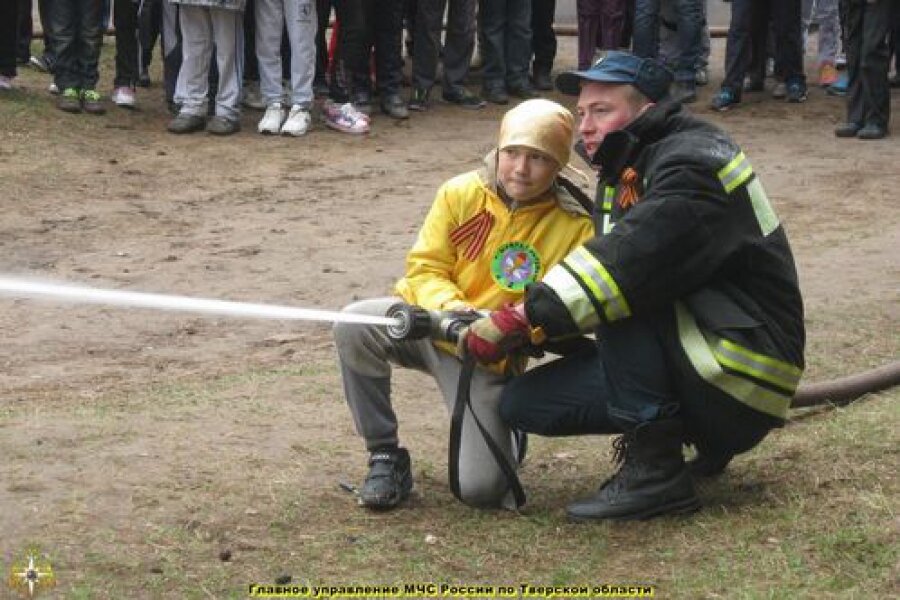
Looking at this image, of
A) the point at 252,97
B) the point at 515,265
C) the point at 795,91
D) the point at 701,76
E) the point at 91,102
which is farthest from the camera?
the point at 701,76

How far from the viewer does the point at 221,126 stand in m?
12.0

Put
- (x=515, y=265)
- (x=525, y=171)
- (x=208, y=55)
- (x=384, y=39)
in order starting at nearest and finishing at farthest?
(x=525, y=171) < (x=515, y=265) < (x=208, y=55) < (x=384, y=39)

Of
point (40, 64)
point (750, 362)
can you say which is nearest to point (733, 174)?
point (750, 362)

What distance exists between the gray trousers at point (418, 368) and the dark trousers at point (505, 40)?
8.47 meters

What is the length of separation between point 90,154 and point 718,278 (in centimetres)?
745

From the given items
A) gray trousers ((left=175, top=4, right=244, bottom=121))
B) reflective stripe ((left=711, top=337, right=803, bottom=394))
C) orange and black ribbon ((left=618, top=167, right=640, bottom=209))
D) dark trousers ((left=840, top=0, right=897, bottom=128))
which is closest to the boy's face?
orange and black ribbon ((left=618, top=167, right=640, bottom=209))

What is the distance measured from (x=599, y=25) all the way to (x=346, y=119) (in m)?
2.83

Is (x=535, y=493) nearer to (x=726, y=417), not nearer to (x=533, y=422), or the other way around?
(x=533, y=422)

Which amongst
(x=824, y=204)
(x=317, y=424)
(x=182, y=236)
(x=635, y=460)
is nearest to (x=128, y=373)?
(x=317, y=424)

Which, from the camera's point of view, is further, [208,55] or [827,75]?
[827,75]

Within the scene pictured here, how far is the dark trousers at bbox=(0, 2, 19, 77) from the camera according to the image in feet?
39.3

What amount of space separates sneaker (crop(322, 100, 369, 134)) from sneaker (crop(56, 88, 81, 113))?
1891 millimetres

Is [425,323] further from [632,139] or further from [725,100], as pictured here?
[725,100]

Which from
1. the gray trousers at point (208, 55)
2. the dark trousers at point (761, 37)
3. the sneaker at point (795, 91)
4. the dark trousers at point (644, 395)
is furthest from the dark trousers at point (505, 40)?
the dark trousers at point (644, 395)
